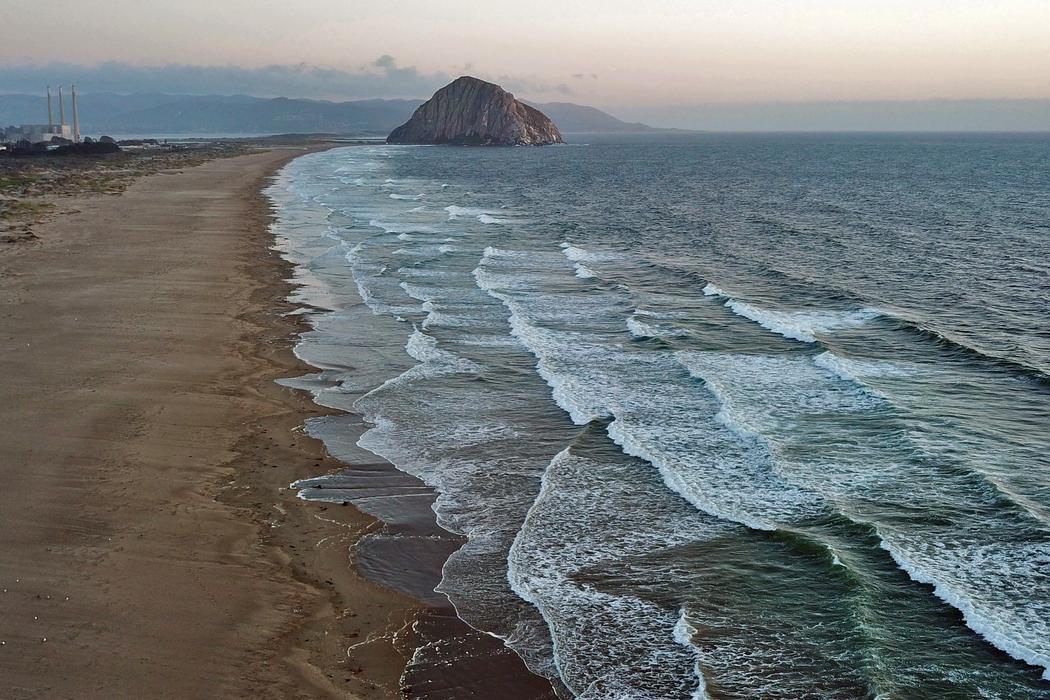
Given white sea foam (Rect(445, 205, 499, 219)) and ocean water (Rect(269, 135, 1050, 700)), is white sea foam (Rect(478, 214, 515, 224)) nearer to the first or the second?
white sea foam (Rect(445, 205, 499, 219))

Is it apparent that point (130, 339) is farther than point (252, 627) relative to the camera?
Yes

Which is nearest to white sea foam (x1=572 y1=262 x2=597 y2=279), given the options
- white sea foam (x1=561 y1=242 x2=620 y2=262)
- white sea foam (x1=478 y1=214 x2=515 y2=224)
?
white sea foam (x1=561 y1=242 x2=620 y2=262)

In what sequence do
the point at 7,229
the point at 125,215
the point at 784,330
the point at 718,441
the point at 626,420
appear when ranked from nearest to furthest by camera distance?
1. the point at 718,441
2. the point at 626,420
3. the point at 784,330
4. the point at 7,229
5. the point at 125,215

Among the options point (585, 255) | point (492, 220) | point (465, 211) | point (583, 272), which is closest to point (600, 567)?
point (583, 272)

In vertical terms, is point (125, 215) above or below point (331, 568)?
above

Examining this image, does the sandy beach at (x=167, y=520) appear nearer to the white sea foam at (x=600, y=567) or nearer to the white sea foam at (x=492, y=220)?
the white sea foam at (x=600, y=567)

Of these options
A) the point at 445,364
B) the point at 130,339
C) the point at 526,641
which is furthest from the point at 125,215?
the point at 526,641

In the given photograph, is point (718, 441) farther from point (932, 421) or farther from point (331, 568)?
point (331, 568)

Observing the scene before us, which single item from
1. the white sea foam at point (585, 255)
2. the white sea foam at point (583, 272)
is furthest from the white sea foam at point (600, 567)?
the white sea foam at point (585, 255)
